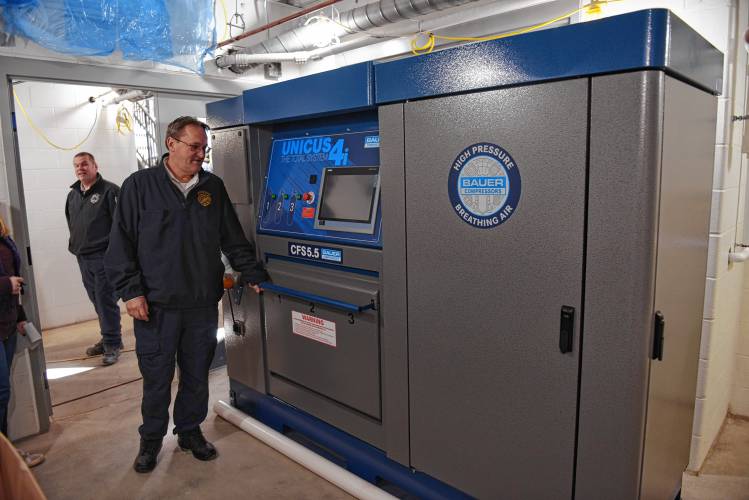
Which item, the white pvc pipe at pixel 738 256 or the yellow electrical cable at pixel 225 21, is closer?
the white pvc pipe at pixel 738 256

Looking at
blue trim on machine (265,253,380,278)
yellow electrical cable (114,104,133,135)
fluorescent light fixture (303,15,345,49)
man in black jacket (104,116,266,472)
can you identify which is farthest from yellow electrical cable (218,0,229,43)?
blue trim on machine (265,253,380,278)

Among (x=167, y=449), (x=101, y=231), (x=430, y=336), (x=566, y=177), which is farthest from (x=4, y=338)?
(x=566, y=177)

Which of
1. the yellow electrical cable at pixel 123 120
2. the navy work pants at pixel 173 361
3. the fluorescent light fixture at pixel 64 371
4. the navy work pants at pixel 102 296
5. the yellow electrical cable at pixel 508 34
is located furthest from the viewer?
the yellow electrical cable at pixel 123 120

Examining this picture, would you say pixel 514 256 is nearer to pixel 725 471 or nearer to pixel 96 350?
pixel 725 471

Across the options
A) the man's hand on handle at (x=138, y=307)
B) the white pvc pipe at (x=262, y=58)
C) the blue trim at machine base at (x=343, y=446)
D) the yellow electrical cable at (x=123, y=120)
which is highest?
the white pvc pipe at (x=262, y=58)

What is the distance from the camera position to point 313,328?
8.08 feet

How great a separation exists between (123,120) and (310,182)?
3534 millimetres

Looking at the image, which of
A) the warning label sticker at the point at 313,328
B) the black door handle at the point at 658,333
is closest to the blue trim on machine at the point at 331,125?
the warning label sticker at the point at 313,328

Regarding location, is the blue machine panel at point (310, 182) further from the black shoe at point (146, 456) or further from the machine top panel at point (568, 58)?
the black shoe at point (146, 456)

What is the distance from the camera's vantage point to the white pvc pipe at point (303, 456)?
7.30 feet

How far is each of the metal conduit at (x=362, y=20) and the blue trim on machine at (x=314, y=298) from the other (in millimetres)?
1560

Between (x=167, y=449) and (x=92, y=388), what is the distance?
45.8 inches

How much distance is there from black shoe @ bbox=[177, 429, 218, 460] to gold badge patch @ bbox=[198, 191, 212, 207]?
1.17 m

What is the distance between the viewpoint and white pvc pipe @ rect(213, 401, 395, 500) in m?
2.23
